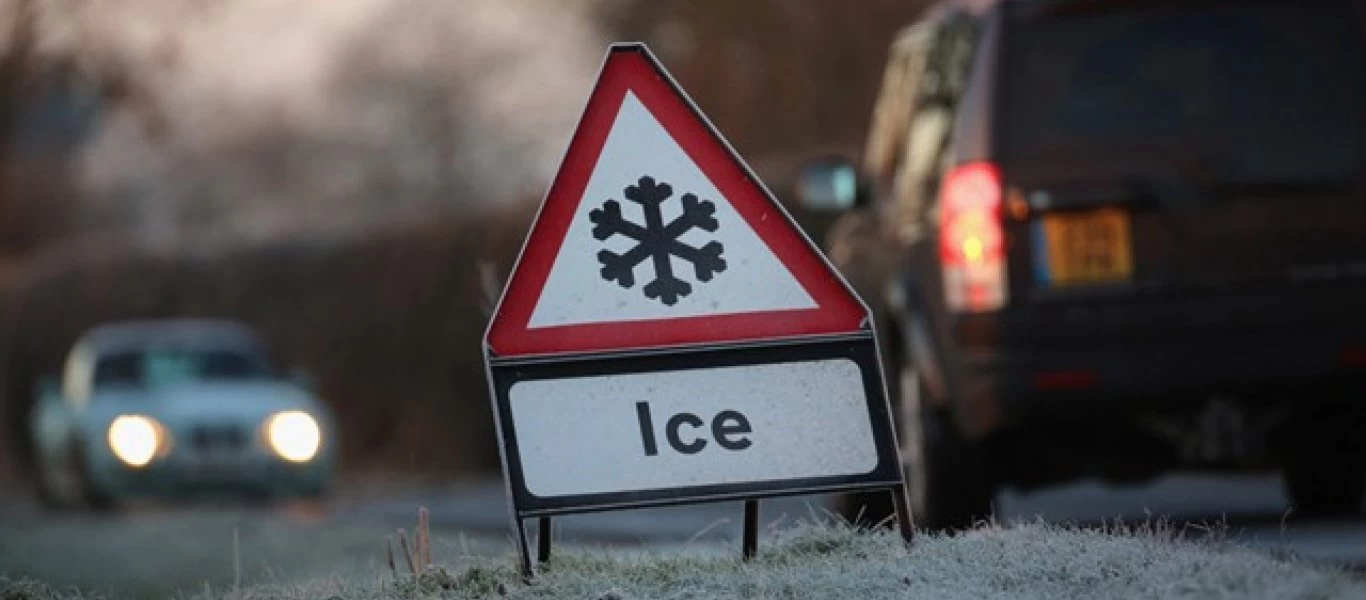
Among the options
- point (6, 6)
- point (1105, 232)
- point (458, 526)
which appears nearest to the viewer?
point (1105, 232)

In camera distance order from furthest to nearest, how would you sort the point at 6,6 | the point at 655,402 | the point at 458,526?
the point at 6,6
the point at 458,526
the point at 655,402

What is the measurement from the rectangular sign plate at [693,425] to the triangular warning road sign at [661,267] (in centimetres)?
5

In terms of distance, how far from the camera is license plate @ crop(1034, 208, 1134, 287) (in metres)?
11.4

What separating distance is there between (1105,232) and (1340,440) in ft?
5.08

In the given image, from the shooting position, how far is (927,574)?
7.47m

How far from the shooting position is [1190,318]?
1146 cm

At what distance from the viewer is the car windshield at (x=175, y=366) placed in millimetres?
25875

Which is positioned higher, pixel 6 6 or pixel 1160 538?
pixel 6 6

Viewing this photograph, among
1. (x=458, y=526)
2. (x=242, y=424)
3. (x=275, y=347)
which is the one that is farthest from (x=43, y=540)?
(x=275, y=347)

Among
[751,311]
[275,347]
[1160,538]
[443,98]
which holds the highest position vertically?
[443,98]

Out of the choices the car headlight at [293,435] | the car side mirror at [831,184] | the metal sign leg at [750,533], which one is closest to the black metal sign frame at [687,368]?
the metal sign leg at [750,533]

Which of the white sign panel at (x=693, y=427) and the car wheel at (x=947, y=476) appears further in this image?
the car wheel at (x=947, y=476)

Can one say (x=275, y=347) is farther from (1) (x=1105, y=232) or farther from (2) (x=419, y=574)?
(2) (x=419, y=574)

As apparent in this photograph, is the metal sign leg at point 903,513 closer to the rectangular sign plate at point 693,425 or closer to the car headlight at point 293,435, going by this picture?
the rectangular sign plate at point 693,425
